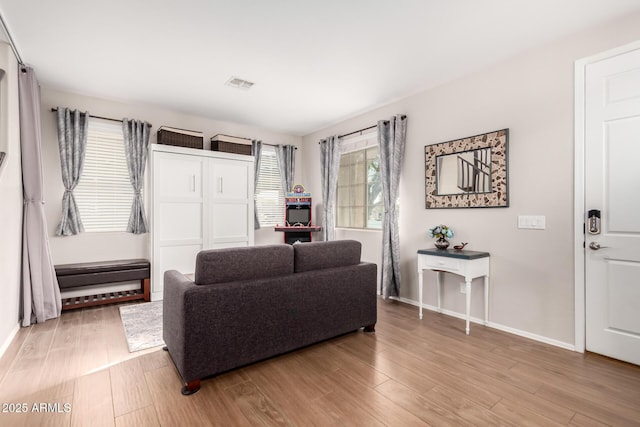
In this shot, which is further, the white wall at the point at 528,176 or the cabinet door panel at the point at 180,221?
the cabinet door panel at the point at 180,221

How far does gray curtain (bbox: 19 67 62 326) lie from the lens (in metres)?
3.02

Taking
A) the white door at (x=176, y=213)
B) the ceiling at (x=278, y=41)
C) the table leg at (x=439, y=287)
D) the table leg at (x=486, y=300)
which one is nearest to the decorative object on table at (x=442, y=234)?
the table leg at (x=439, y=287)

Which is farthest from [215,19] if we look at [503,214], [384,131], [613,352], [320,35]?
[613,352]

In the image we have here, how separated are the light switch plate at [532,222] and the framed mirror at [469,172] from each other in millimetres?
206

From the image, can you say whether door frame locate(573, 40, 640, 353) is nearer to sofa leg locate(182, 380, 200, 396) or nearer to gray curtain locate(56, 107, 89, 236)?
sofa leg locate(182, 380, 200, 396)

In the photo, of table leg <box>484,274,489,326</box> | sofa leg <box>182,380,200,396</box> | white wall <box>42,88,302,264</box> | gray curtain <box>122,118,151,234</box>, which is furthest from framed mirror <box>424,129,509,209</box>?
gray curtain <box>122,118,151,234</box>

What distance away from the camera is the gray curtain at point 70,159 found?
12.2ft

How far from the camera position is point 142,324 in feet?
10.3

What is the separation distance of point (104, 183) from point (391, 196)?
3.86 m

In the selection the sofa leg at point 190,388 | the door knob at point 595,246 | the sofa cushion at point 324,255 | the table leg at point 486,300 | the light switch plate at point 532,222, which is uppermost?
the light switch plate at point 532,222

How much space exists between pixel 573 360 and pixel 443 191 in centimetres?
192

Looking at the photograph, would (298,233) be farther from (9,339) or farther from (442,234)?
(9,339)

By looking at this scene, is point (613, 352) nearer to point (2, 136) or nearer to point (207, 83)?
point (207, 83)

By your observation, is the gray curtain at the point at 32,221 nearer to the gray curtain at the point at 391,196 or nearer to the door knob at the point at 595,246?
the gray curtain at the point at 391,196
